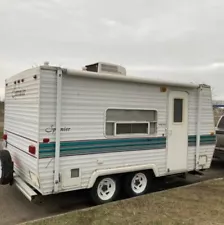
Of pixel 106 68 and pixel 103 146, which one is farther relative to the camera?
pixel 106 68

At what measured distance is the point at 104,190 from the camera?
18.9 ft

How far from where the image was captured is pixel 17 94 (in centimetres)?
598

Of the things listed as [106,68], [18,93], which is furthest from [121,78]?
[18,93]

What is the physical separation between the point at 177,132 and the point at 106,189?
2097 millimetres

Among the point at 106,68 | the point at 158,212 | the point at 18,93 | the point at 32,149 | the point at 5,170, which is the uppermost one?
the point at 106,68

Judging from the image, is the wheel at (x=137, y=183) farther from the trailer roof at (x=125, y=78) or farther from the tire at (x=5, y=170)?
the tire at (x=5, y=170)

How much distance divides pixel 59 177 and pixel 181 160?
9.85 feet

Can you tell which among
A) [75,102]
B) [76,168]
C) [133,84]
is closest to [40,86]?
[75,102]

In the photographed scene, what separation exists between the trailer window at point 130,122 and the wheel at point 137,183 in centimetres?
90

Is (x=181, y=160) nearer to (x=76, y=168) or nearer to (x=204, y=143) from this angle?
(x=204, y=143)

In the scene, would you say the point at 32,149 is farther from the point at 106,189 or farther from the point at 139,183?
the point at 139,183

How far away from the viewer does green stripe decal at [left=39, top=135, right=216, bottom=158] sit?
4.95 metres

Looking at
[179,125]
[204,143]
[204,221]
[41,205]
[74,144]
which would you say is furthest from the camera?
[204,143]

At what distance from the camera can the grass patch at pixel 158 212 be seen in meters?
4.62
